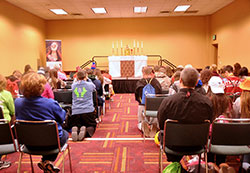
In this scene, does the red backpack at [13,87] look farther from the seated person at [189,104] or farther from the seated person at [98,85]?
the seated person at [189,104]

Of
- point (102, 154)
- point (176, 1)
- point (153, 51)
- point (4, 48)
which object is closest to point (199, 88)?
point (102, 154)

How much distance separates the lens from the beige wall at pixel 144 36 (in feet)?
38.0

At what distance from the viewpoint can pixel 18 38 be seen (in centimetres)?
880

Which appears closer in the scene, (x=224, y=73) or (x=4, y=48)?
(x=224, y=73)

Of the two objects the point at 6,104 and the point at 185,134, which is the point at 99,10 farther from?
the point at 185,134

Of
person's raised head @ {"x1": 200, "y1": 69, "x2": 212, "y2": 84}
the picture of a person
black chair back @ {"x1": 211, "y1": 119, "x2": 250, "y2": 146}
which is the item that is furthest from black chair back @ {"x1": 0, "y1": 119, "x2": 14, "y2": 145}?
the picture of a person

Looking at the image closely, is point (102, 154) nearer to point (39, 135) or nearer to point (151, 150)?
point (151, 150)

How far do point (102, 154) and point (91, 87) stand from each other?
48.5 inches

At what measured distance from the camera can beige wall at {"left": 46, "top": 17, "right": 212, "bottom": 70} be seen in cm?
1158

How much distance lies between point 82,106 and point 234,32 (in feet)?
24.9

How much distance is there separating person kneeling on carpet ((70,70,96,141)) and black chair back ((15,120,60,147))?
1618 mm

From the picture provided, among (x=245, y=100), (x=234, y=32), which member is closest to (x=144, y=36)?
(x=234, y=32)

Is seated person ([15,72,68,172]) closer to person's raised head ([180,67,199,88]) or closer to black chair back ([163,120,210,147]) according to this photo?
black chair back ([163,120,210,147])

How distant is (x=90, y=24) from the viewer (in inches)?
460
